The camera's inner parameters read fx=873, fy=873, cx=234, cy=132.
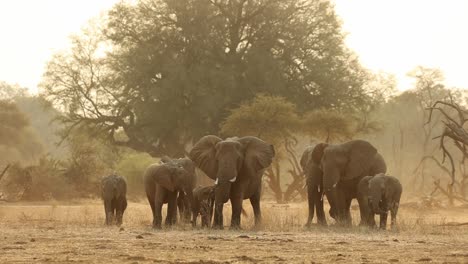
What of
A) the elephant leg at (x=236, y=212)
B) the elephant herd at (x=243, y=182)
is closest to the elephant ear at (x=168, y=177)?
the elephant herd at (x=243, y=182)

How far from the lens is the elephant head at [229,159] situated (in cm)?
1875

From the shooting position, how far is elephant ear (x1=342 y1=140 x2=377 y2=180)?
2061cm

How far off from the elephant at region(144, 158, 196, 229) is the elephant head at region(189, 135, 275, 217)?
505mm

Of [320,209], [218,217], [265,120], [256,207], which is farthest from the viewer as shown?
[265,120]

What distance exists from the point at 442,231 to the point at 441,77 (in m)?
40.7

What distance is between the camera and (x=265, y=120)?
1409 inches

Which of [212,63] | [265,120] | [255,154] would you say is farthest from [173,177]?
[212,63]

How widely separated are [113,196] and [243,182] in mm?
3608

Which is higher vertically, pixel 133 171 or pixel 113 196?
pixel 133 171

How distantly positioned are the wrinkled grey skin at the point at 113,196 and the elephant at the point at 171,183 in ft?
5.44

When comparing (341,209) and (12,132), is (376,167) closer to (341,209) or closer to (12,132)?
(341,209)

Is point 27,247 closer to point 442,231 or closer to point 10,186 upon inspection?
point 442,231

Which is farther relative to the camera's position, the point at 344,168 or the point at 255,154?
the point at 344,168

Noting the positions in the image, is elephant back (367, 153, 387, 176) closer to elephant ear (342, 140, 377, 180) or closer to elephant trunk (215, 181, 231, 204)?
elephant ear (342, 140, 377, 180)
